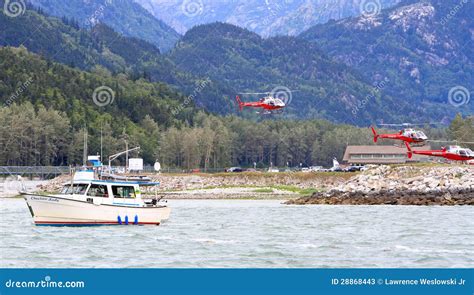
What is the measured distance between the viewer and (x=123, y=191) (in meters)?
58.9

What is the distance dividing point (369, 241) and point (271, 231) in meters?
8.25

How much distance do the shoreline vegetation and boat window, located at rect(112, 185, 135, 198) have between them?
33.2 m

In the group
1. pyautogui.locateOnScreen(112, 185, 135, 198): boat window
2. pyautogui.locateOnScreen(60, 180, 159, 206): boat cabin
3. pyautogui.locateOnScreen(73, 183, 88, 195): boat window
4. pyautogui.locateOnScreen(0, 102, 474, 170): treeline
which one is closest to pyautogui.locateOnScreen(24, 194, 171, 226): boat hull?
pyautogui.locateOnScreen(60, 180, 159, 206): boat cabin

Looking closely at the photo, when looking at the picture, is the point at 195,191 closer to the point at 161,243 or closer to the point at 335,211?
the point at 335,211

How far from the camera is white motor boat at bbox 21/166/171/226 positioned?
185ft

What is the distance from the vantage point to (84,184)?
57.8m

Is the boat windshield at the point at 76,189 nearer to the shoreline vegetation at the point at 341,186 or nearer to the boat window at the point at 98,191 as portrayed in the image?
the boat window at the point at 98,191

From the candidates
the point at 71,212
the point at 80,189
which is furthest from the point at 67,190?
the point at 71,212

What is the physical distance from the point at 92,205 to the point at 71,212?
1.30m

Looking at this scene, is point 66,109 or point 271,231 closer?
point 271,231

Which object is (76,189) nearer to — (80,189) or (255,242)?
(80,189)

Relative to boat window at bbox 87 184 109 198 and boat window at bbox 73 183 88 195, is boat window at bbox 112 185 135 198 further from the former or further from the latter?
boat window at bbox 73 183 88 195
